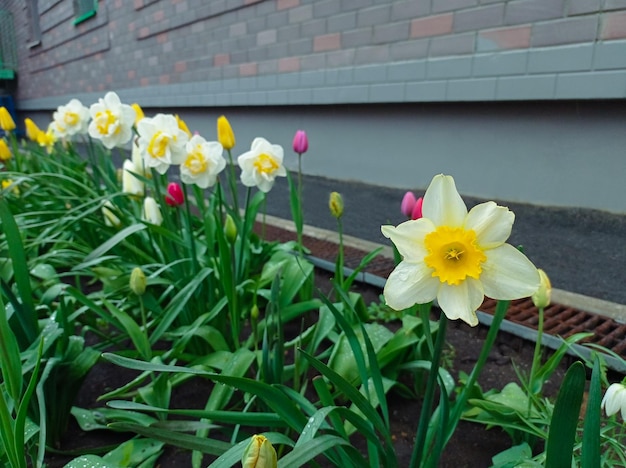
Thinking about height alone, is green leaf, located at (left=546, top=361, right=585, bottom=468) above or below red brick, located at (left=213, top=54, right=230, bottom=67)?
below

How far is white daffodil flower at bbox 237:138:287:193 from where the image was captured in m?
1.48

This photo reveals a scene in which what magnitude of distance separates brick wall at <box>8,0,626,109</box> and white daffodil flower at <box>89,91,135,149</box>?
2.25m

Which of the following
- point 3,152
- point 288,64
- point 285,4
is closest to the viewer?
point 3,152

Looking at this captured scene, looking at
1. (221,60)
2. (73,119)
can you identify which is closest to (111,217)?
(73,119)

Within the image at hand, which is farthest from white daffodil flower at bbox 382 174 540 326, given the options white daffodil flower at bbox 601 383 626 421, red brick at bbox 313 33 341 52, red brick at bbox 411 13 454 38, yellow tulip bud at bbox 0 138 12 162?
red brick at bbox 313 33 341 52

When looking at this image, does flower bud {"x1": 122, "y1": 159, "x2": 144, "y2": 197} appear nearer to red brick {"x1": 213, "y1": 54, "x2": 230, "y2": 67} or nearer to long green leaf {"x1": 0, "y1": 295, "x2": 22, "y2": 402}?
long green leaf {"x1": 0, "y1": 295, "x2": 22, "y2": 402}

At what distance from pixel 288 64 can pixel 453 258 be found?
4.19 m

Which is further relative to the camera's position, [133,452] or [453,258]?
[133,452]

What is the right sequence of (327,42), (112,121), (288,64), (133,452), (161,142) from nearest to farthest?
1. (133,452)
2. (161,142)
3. (112,121)
4. (327,42)
5. (288,64)

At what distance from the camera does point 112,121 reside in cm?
165

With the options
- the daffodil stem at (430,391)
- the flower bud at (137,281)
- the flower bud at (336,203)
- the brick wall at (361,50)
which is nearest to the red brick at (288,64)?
the brick wall at (361,50)

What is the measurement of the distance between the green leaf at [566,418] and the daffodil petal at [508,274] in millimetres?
104

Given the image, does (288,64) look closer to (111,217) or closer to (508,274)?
(111,217)

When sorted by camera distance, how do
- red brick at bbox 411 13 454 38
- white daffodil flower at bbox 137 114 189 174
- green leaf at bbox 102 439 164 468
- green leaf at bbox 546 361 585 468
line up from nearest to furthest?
green leaf at bbox 546 361 585 468, green leaf at bbox 102 439 164 468, white daffodil flower at bbox 137 114 189 174, red brick at bbox 411 13 454 38
